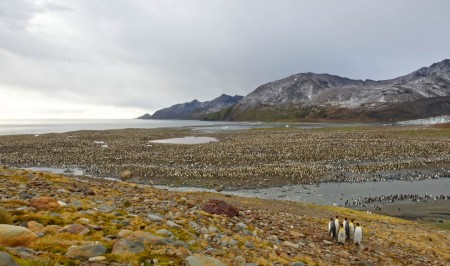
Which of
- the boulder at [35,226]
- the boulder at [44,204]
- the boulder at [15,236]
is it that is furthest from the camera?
the boulder at [44,204]

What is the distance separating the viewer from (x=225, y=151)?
63625 mm

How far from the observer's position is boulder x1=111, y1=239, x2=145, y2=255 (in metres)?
9.20

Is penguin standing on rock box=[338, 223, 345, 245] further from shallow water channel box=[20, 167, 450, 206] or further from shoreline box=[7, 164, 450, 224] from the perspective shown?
shallow water channel box=[20, 167, 450, 206]

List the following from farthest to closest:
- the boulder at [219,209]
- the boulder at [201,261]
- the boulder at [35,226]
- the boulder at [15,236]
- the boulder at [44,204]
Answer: the boulder at [219,209], the boulder at [44,204], the boulder at [35,226], the boulder at [201,261], the boulder at [15,236]

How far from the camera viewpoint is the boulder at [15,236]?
8.33 meters

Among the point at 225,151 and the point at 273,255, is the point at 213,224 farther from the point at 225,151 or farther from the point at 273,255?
the point at 225,151

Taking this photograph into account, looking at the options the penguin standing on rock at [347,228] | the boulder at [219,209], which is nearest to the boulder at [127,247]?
the boulder at [219,209]

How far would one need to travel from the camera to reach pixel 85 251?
866cm

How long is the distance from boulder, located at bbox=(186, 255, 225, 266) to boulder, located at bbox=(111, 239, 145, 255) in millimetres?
1403

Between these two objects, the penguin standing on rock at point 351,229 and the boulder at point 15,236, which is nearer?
the boulder at point 15,236

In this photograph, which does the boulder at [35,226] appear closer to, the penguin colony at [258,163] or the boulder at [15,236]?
the boulder at [15,236]

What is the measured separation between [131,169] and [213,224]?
3505 cm

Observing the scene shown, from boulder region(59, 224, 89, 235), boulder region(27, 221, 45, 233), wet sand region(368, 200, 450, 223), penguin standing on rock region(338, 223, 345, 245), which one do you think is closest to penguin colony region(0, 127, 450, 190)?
wet sand region(368, 200, 450, 223)

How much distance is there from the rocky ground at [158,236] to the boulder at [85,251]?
0.08 feet
